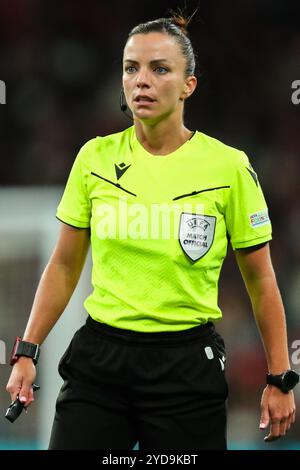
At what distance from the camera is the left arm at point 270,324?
3047 millimetres

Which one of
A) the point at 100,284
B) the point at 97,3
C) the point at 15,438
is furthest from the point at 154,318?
the point at 97,3

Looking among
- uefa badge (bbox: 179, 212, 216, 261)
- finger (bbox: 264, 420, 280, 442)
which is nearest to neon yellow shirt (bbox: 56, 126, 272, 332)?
uefa badge (bbox: 179, 212, 216, 261)

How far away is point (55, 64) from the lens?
7.63 m

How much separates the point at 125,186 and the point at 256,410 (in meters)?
3.80

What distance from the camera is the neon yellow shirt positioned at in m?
2.96

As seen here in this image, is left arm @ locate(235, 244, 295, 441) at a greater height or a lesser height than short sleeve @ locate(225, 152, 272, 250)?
lesser

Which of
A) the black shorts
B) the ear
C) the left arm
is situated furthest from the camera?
the ear

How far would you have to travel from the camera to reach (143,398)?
Answer: 296 cm

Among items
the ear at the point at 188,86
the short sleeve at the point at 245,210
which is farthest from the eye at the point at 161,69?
the short sleeve at the point at 245,210

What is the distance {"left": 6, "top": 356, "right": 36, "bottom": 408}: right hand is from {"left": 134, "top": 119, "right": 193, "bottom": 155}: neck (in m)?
0.75

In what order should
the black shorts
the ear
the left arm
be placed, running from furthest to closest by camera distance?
the ear → the left arm → the black shorts

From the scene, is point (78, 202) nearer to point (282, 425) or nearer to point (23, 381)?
point (23, 381)

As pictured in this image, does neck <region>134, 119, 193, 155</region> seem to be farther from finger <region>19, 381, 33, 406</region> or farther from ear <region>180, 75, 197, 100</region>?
finger <region>19, 381, 33, 406</region>

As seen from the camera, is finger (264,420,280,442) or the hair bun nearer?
finger (264,420,280,442)
